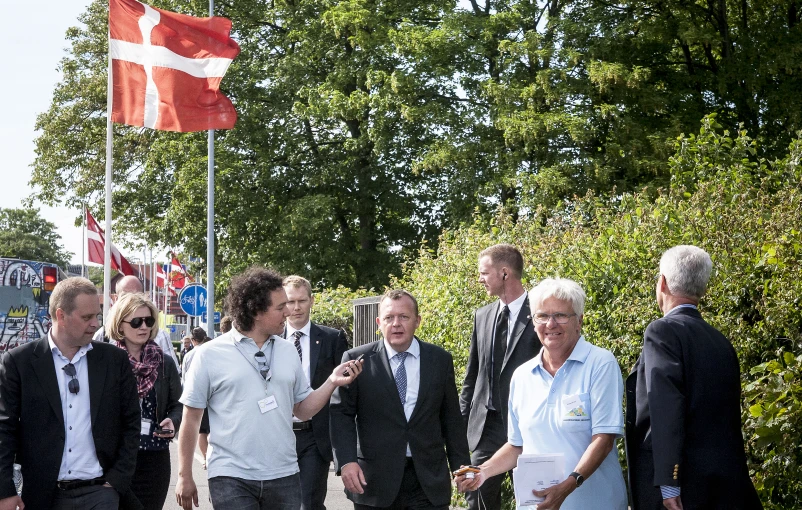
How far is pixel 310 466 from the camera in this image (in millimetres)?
7797

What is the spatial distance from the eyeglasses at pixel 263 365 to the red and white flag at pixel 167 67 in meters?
12.5

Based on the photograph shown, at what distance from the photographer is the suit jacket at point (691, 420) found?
14.9 feet

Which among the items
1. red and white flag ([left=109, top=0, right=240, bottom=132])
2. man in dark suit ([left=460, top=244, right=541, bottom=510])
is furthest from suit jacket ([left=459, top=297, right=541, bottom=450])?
red and white flag ([left=109, top=0, right=240, bottom=132])

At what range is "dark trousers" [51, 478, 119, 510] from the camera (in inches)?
215

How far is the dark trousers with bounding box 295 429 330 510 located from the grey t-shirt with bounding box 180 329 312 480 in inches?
81.2

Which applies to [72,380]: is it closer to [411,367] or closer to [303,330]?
[411,367]

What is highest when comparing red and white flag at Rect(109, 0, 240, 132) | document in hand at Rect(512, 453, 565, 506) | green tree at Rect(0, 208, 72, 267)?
green tree at Rect(0, 208, 72, 267)

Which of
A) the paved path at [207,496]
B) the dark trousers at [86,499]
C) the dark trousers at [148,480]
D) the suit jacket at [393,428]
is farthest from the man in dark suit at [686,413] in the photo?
the paved path at [207,496]

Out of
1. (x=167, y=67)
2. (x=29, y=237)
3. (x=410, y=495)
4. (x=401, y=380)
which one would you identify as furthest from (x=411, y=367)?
(x=29, y=237)

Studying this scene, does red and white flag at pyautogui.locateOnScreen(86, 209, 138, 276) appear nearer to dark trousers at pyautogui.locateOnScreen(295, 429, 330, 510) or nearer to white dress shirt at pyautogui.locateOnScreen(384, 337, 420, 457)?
dark trousers at pyautogui.locateOnScreen(295, 429, 330, 510)

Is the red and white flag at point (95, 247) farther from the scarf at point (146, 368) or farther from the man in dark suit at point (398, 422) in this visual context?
the man in dark suit at point (398, 422)

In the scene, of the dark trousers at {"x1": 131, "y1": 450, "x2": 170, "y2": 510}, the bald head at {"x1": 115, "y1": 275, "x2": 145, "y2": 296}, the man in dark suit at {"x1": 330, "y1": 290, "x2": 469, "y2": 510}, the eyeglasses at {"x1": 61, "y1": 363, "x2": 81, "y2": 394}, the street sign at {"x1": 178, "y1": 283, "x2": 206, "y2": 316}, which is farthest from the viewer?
the street sign at {"x1": 178, "y1": 283, "x2": 206, "y2": 316}

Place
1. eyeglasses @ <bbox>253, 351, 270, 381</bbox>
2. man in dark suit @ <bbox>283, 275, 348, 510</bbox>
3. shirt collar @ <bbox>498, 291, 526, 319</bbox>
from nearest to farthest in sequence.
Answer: eyeglasses @ <bbox>253, 351, 270, 381</bbox>, shirt collar @ <bbox>498, 291, 526, 319</bbox>, man in dark suit @ <bbox>283, 275, 348, 510</bbox>

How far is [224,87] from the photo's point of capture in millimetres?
31438
